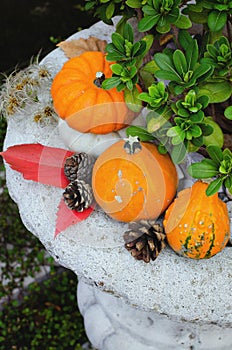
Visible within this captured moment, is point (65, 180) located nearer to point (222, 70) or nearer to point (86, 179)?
point (86, 179)

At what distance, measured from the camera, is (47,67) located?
1425mm

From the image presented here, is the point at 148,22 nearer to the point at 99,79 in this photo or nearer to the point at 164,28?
the point at 164,28

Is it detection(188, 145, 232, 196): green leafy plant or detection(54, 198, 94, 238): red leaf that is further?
detection(54, 198, 94, 238): red leaf

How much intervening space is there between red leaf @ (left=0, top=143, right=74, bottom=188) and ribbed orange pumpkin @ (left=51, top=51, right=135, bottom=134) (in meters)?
0.08

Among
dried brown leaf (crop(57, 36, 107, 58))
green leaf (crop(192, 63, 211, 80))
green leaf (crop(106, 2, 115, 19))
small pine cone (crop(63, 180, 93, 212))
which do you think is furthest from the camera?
dried brown leaf (crop(57, 36, 107, 58))

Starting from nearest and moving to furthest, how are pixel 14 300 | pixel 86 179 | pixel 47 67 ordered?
1. pixel 86 179
2. pixel 47 67
3. pixel 14 300

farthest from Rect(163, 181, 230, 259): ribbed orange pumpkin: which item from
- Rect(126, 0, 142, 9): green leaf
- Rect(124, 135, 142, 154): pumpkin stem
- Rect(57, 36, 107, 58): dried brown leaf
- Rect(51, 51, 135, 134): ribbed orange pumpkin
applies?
Rect(57, 36, 107, 58): dried brown leaf

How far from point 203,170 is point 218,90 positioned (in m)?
0.16

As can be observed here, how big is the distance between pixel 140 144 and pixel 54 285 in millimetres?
1189

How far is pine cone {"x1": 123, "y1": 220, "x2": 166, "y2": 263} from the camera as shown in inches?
43.7

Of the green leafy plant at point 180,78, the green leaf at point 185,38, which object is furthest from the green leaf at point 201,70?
the green leaf at point 185,38

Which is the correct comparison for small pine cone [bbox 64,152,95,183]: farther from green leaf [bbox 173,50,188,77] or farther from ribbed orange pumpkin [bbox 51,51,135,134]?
green leaf [bbox 173,50,188,77]

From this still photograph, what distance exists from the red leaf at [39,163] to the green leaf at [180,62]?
0.30m

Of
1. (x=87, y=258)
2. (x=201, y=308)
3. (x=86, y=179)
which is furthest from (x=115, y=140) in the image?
(x=201, y=308)
